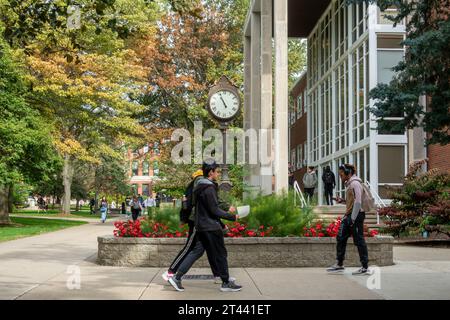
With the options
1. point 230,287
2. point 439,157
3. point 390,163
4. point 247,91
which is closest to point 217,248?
point 230,287

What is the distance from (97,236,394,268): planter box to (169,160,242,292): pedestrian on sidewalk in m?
3.40

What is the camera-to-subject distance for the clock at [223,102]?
20.4m

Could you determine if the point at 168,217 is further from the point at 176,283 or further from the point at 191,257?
the point at 176,283

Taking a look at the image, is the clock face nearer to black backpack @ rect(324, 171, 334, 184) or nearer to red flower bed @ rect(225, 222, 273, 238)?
red flower bed @ rect(225, 222, 273, 238)

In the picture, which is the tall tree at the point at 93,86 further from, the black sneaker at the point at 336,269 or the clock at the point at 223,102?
the black sneaker at the point at 336,269

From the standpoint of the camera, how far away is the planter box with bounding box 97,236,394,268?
1280cm

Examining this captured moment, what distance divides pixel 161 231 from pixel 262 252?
2.13m

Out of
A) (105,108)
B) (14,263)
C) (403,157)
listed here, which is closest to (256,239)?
(14,263)

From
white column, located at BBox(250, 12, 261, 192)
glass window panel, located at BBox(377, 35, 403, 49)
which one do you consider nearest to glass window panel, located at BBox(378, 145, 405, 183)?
glass window panel, located at BBox(377, 35, 403, 49)

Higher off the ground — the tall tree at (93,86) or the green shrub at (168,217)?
the tall tree at (93,86)

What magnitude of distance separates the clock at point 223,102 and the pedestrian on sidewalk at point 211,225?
11.0 m

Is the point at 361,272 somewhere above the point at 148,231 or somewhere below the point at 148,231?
below

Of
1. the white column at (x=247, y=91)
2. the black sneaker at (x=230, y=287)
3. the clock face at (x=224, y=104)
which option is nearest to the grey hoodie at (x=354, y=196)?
the black sneaker at (x=230, y=287)

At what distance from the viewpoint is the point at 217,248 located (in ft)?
30.8
